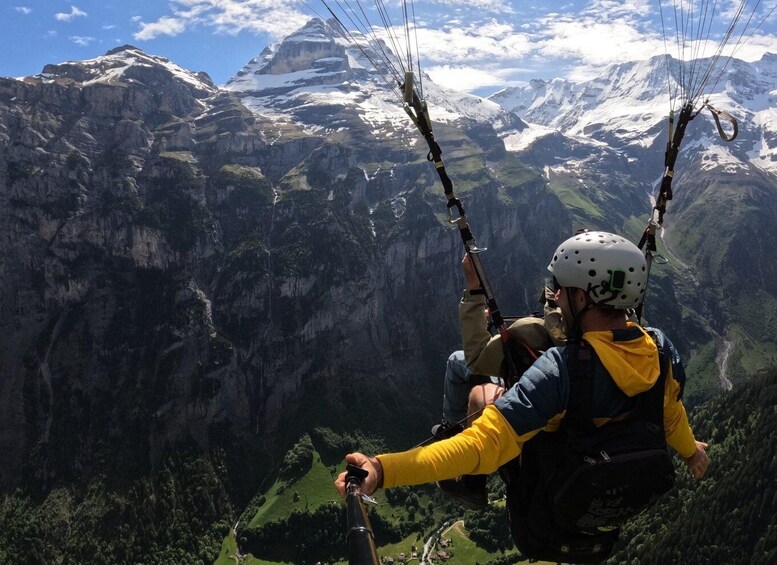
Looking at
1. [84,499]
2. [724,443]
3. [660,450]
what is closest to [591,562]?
[660,450]

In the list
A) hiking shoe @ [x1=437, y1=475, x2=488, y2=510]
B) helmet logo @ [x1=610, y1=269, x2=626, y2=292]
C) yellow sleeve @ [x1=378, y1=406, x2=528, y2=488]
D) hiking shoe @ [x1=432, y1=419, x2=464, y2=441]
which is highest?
helmet logo @ [x1=610, y1=269, x2=626, y2=292]

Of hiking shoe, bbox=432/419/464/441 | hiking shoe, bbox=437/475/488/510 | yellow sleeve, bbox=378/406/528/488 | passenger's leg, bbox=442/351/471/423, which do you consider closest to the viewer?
yellow sleeve, bbox=378/406/528/488

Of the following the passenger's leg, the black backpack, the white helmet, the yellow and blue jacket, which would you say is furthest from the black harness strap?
the yellow and blue jacket

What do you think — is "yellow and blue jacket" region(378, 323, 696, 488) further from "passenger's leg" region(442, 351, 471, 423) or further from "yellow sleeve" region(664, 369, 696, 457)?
"passenger's leg" region(442, 351, 471, 423)

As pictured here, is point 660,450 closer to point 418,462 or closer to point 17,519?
point 418,462

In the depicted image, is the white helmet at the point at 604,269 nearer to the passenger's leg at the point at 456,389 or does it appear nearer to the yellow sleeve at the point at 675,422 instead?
the yellow sleeve at the point at 675,422

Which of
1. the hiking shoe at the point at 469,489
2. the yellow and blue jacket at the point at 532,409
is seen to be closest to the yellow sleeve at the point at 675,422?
the yellow and blue jacket at the point at 532,409
